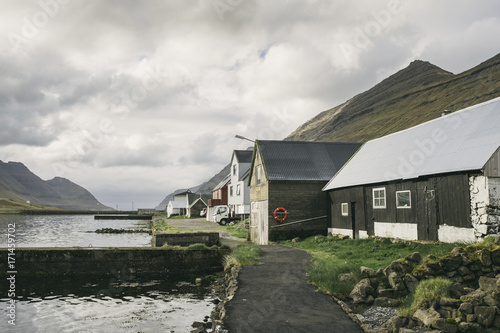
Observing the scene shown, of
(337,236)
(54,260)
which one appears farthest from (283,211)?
(54,260)

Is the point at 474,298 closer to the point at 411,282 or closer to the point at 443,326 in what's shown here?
the point at 443,326

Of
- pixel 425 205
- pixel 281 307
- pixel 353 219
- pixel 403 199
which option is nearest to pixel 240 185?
pixel 353 219

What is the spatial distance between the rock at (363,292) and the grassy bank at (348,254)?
503 mm

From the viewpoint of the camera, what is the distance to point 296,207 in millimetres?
31984

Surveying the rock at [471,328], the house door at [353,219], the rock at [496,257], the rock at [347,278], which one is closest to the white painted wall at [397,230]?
the house door at [353,219]

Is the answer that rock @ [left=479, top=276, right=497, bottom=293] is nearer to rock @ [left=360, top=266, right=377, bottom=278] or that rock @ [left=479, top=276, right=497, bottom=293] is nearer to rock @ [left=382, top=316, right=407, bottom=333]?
rock @ [left=382, top=316, right=407, bottom=333]

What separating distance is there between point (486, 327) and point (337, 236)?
19.2 metres

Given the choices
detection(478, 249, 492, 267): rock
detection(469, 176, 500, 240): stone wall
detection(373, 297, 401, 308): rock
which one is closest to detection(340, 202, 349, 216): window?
detection(469, 176, 500, 240): stone wall

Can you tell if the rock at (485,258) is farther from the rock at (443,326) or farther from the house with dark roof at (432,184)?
the house with dark roof at (432,184)

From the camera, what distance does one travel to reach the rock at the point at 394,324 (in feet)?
34.8

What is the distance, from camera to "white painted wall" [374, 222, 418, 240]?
20.8 meters

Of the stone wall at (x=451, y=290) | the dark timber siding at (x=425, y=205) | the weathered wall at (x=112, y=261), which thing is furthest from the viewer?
the weathered wall at (x=112, y=261)

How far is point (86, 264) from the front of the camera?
83.7 feet

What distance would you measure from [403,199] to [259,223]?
15.0 metres
